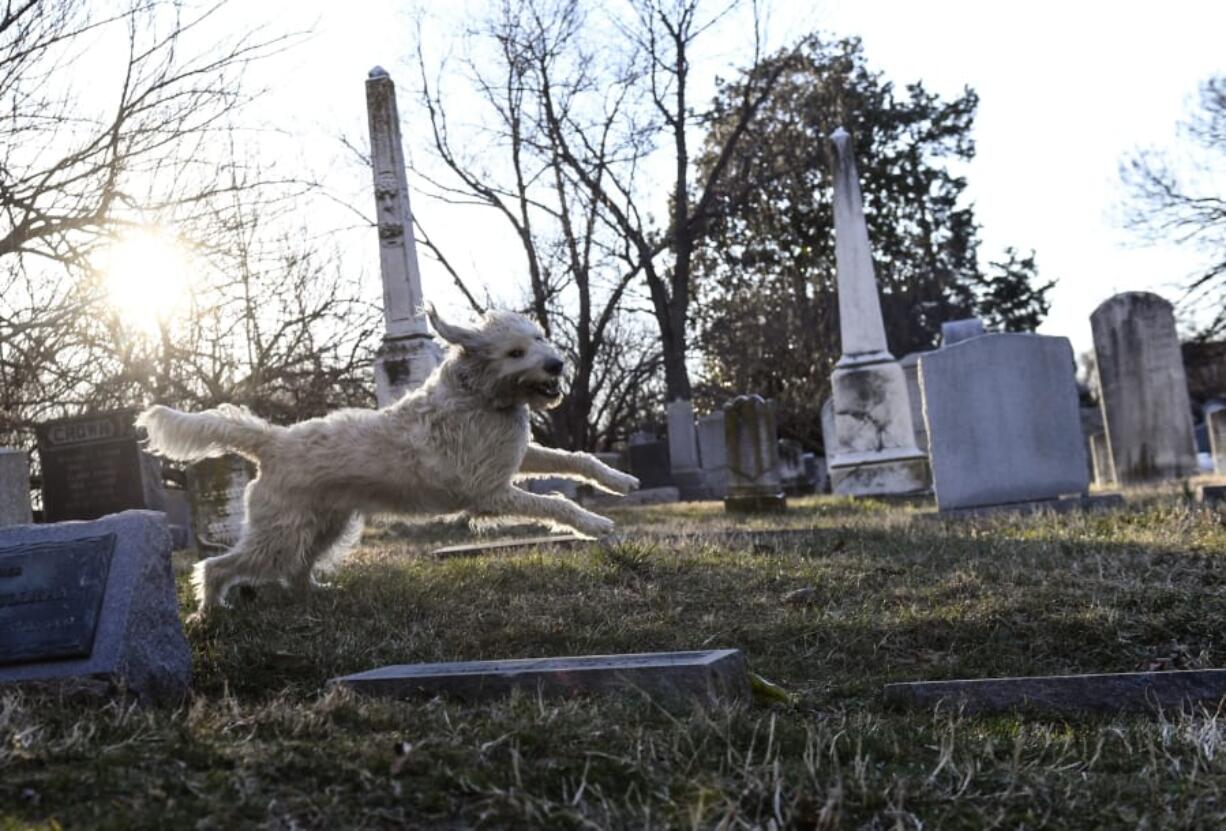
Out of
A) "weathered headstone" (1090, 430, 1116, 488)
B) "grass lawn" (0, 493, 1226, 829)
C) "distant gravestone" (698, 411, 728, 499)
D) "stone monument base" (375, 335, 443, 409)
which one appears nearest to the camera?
"grass lawn" (0, 493, 1226, 829)

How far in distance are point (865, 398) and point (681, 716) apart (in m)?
13.6

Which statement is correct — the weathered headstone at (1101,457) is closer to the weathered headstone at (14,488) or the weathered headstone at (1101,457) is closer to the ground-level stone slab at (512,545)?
the ground-level stone slab at (512,545)

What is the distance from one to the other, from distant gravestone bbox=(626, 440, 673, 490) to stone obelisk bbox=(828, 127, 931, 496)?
914cm

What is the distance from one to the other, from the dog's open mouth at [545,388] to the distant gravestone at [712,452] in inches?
729

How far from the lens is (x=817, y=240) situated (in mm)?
Answer: 33781

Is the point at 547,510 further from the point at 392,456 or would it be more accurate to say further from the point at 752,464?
the point at 752,464

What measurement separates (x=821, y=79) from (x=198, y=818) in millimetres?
30953

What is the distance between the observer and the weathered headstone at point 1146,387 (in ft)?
49.8

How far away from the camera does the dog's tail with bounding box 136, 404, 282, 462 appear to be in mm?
6059

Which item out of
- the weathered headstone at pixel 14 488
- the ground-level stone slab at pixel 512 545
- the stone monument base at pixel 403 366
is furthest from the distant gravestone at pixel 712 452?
the weathered headstone at pixel 14 488

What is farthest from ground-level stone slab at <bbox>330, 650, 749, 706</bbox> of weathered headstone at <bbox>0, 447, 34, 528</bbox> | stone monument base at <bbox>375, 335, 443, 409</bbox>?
stone monument base at <bbox>375, 335, 443, 409</bbox>

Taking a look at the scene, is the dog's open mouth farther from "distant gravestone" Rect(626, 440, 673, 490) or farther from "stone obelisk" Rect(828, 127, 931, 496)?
"distant gravestone" Rect(626, 440, 673, 490)

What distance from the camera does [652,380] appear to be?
3228cm

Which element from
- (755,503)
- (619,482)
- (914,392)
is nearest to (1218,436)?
(914,392)
